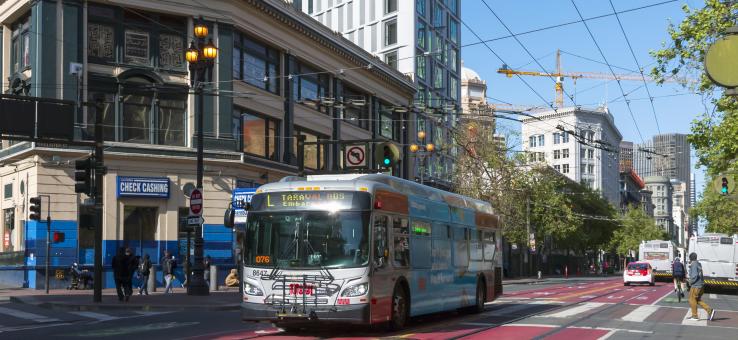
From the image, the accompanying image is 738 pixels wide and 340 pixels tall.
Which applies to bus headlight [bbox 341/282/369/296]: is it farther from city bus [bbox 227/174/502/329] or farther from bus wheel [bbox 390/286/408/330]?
bus wheel [bbox 390/286/408/330]

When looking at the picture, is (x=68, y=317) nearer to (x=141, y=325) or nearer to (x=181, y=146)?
(x=141, y=325)

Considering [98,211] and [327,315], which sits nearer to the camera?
[327,315]

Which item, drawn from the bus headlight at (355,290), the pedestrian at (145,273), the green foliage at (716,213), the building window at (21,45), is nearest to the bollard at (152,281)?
the pedestrian at (145,273)

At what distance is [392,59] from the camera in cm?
7294

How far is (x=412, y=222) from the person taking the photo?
17.8 m

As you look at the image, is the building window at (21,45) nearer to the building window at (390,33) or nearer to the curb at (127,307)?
the curb at (127,307)

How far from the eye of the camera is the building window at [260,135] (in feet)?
138

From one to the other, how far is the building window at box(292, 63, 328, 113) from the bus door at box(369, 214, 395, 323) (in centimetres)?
2963

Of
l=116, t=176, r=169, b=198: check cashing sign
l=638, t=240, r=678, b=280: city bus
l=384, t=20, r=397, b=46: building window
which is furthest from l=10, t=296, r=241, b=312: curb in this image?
l=384, t=20, r=397, b=46: building window

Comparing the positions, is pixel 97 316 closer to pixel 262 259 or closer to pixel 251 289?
pixel 251 289

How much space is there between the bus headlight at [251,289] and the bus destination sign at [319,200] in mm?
1411

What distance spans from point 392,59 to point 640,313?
5075cm

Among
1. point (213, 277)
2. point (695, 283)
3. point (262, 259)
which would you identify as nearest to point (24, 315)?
point (262, 259)

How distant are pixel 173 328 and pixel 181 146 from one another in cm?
2142
